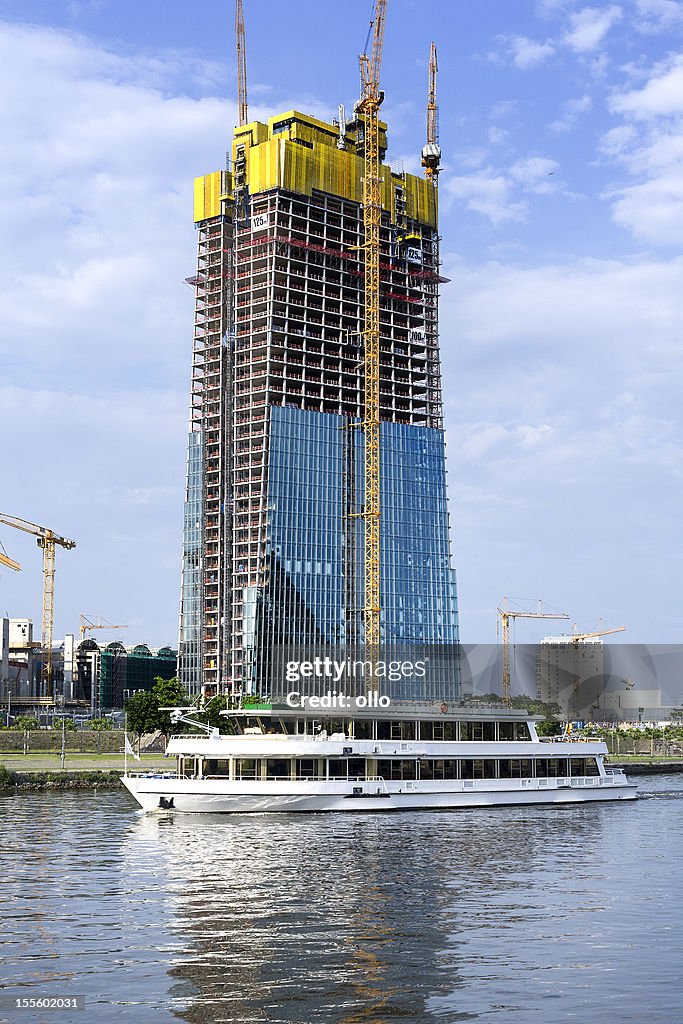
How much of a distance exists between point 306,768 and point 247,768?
5.49 metres

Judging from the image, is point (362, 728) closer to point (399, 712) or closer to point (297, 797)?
point (399, 712)

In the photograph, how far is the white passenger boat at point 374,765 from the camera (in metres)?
104

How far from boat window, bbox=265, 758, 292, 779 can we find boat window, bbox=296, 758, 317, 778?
3.01 feet

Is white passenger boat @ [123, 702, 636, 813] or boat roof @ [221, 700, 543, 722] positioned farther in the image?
boat roof @ [221, 700, 543, 722]

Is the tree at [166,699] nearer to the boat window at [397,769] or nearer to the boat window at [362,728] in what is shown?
the boat window at [362,728]

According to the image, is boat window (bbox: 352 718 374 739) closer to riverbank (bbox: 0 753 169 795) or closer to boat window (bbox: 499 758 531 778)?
boat window (bbox: 499 758 531 778)

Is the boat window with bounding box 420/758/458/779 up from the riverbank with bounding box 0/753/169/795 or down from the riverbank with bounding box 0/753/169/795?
up

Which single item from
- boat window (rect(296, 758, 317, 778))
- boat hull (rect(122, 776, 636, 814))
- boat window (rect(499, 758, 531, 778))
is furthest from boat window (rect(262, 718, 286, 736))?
boat window (rect(499, 758, 531, 778))

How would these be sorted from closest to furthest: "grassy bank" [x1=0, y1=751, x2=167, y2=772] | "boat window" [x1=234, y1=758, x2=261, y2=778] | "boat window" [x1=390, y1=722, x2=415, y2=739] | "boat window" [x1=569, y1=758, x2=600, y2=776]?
"boat window" [x1=234, y1=758, x2=261, y2=778] → "boat window" [x1=390, y1=722, x2=415, y2=739] → "boat window" [x1=569, y1=758, x2=600, y2=776] → "grassy bank" [x1=0, y1=751, x2=167, y2=772]

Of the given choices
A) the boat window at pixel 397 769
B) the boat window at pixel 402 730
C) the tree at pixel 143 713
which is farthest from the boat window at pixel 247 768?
the tree at pixel 143 713

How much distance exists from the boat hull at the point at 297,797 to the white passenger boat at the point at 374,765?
0.09m

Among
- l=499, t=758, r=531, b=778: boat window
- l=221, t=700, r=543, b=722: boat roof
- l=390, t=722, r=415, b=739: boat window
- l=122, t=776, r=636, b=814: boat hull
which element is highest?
l=221, t=700, r=543, b=722: boat roof

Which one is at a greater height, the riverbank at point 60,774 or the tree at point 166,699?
the tree at point 166,699

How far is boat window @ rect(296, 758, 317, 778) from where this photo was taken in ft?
352
